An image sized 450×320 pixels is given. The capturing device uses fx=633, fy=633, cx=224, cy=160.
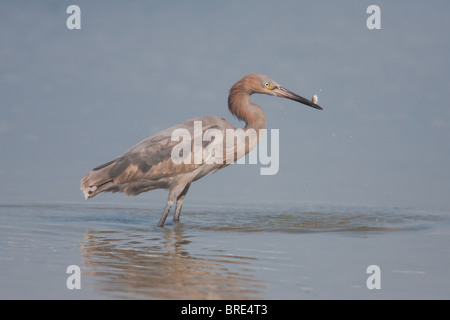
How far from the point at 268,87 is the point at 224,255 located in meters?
4.85

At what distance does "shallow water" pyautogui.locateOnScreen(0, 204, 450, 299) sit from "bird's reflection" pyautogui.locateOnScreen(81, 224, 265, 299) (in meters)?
0.01

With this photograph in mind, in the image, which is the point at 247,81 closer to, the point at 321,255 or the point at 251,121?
the point at 251,121

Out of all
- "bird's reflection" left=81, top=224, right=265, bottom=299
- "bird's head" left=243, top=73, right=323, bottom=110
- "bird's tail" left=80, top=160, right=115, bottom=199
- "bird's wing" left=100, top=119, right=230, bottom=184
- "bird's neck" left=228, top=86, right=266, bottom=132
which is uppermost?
"bird's head" left=243, top=73, right=323, bottom=110

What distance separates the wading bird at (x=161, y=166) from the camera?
10831mm

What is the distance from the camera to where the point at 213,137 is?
10.8 m

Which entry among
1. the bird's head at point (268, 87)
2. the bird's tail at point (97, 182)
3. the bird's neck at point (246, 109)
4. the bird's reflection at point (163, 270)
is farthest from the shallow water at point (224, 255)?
the bird's head at point (268, 87)

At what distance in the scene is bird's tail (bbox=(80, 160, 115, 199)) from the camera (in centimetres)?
1094

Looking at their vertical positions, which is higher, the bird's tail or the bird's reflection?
the bird's tail

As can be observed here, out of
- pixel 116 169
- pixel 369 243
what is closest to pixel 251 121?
pixel 116 169

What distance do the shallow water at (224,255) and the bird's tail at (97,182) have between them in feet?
2.00

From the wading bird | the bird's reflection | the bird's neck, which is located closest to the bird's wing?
the wading bird

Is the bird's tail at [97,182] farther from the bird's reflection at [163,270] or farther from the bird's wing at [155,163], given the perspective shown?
the bird's reflection at [163,270]

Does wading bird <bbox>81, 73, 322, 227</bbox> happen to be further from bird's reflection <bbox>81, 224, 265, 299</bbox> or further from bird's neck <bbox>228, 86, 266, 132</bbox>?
bird's reflection <bbox>81, 224, 265, 299</bbox>

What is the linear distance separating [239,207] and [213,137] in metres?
4.88
